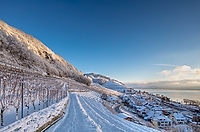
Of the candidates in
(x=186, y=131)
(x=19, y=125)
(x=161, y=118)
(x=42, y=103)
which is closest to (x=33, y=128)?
(x=19, y=125)

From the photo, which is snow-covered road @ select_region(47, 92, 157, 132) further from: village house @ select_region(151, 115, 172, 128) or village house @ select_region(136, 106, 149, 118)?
village house @ select_region(136, 106, 149, 118)

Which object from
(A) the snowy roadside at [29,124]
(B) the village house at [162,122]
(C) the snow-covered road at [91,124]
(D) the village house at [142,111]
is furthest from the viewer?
(D) the village house at [142,111]

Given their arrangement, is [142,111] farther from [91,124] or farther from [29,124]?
[29,124]

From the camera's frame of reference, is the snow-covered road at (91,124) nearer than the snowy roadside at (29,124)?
No

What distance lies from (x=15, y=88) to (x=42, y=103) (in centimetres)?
467

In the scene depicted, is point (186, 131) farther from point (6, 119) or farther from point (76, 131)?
point (6, 119)

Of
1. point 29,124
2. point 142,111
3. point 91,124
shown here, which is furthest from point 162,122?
point 29,124

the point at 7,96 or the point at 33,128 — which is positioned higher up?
the point at 7,96

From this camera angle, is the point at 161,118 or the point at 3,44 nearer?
the point at 161,118

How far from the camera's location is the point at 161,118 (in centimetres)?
3228

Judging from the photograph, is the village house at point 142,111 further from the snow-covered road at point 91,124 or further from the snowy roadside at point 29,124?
the snowy roadside at point 29,124

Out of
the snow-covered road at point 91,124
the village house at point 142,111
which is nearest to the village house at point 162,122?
the village house at point 142,111

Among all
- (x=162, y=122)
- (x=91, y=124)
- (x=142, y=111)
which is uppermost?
(x=91, y=124)

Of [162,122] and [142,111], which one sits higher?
[162,122]
